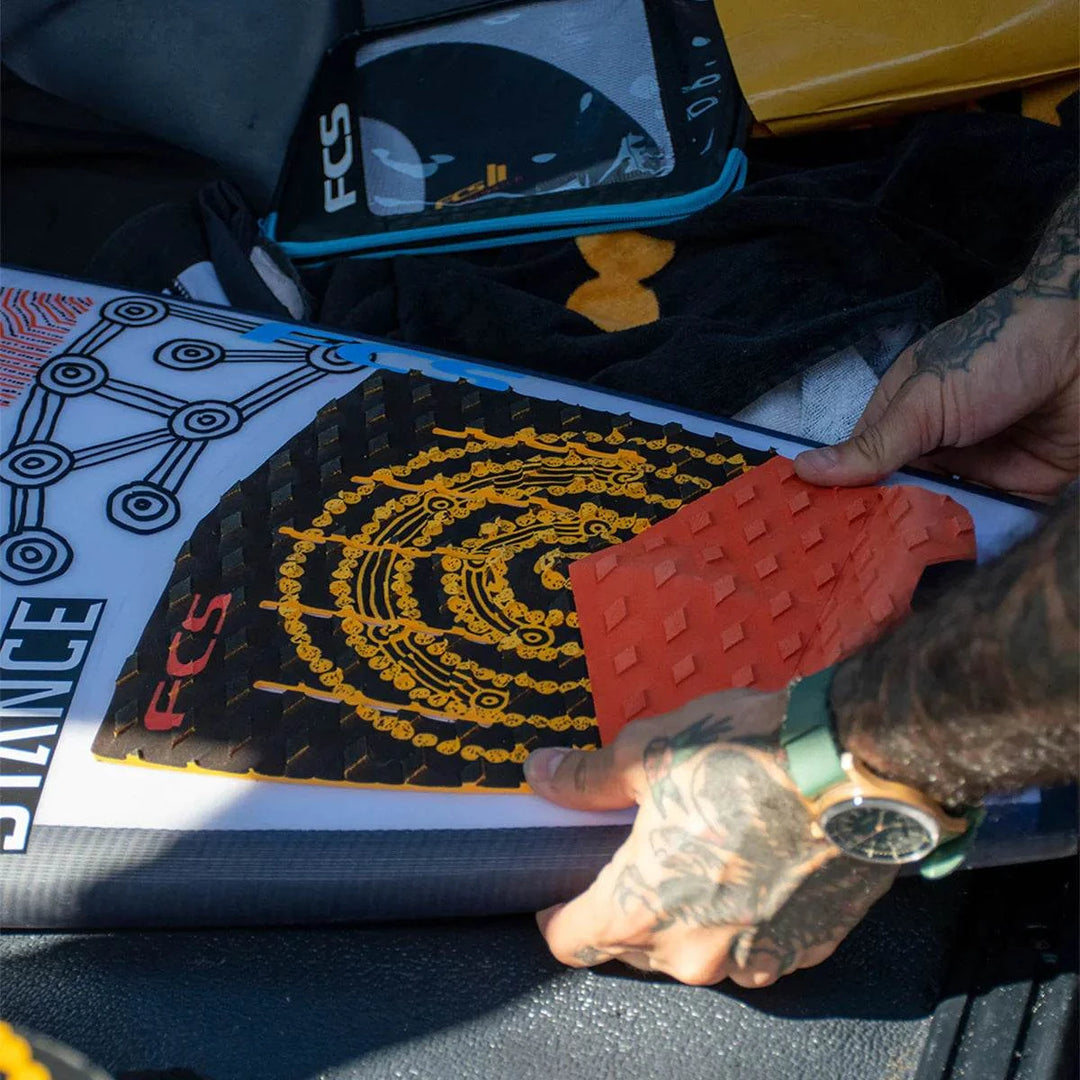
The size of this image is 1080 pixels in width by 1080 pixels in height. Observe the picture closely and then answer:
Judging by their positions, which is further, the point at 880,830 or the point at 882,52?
the point at 882,52

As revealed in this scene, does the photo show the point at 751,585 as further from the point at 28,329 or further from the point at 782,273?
the point at 28,329

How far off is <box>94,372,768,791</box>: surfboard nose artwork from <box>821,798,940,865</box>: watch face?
10.5 inches

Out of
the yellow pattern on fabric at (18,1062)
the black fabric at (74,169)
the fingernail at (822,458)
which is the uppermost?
the fingernail at (822,458)

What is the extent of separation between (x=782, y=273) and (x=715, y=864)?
0.90 metres

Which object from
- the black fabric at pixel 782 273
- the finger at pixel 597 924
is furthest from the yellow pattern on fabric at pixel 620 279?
the finger at pixel 597 924

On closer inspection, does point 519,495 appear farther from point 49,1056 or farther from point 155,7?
point 155,7

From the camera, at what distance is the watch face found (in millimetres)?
759

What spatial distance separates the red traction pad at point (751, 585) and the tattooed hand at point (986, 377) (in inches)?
1.4

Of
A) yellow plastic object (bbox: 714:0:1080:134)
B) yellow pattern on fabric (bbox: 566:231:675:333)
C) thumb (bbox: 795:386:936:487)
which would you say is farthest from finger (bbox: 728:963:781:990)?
yellow plastic object (bbox: 714:0:1080:134)

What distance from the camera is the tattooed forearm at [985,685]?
0.69 meters

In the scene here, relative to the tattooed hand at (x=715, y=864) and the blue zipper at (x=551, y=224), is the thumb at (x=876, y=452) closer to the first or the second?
the tattooed hand at (x=715, y=864)

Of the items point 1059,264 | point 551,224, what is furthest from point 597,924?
point 551,224

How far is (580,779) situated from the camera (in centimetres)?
93

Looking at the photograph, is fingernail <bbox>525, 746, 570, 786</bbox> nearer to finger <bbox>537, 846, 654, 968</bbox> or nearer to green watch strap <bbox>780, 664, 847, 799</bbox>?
finger <bbox>537, 846, 654, 968</bbox>
